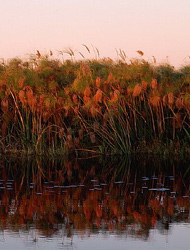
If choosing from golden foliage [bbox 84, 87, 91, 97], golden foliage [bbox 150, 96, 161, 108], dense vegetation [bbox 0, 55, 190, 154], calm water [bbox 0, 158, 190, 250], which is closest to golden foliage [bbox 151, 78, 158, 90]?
dense vegetation [bbox 0, 55, 190, 154]

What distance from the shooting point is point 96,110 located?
19.6m

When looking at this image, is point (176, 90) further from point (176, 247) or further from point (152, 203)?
point (176, 247)

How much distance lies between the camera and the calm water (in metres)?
8.00

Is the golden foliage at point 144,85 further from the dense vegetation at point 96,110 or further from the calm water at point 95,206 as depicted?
the calm water at point 95,206

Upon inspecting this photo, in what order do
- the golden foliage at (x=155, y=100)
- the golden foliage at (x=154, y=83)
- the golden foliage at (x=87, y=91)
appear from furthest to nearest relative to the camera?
the golden foliage at (x=155, y=100)
the golden foliage at (x=154, y=83)
the golden foliage at (x=87, y=91)

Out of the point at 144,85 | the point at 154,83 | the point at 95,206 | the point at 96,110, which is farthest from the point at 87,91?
the point at 95,206

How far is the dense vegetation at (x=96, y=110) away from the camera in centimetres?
2006

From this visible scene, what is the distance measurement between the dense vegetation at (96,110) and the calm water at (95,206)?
107 inches

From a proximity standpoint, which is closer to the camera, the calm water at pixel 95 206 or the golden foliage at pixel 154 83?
the calm water at pixel 95 206

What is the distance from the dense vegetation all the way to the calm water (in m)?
2.71

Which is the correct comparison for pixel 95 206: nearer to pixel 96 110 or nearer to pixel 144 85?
pixel 96 110

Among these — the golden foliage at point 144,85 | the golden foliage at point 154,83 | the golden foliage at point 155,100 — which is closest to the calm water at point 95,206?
the golden foliage at point 155,100

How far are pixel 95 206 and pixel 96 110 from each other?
9.28m

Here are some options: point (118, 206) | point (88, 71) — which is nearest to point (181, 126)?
point (88, 71)
